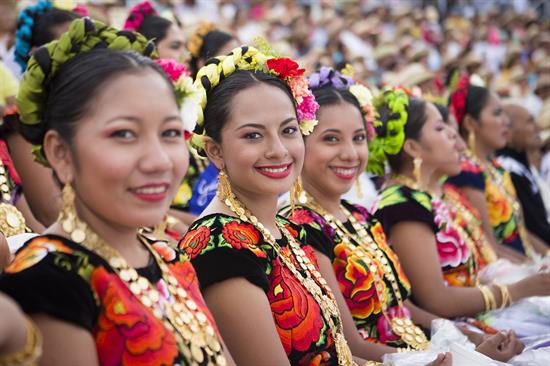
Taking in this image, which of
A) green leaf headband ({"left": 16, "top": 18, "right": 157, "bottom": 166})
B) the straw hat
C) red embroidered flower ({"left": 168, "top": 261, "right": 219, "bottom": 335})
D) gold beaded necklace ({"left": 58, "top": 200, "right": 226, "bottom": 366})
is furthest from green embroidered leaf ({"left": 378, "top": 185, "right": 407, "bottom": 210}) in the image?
the straw hat

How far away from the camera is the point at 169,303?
1.94 metres

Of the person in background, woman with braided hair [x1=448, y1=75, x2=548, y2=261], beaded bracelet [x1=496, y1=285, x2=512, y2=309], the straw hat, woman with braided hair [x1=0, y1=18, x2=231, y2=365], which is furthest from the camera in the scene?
the straw hat

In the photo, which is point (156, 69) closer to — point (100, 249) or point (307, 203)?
point (100, 249)

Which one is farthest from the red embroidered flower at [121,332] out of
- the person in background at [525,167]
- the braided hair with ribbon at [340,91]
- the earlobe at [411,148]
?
the person in background at [525,167]

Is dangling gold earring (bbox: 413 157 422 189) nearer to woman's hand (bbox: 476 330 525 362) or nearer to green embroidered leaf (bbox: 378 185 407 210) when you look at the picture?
green embroidered leaf (bbox: 378 185 407 210)

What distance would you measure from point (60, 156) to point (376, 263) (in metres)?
1.74

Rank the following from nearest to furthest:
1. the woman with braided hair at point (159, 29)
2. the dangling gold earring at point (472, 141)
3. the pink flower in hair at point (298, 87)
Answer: the pink flower in hair at point (298, 87), the woman with braided hair at point (159, 29), the dangling gold earring at point (472, 141)

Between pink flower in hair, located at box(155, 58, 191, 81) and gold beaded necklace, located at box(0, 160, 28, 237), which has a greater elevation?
pink flower in hair, located at box(155, 58, 191, 81)

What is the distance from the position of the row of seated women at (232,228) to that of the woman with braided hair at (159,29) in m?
1.60

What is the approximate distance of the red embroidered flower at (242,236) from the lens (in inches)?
94.4

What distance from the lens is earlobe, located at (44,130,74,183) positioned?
1833 millimetres

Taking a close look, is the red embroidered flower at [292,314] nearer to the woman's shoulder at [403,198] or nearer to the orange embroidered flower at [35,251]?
the orange embroidered flower at [35,251]

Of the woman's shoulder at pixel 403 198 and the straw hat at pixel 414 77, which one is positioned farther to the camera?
the straw hat at pixel 414 77

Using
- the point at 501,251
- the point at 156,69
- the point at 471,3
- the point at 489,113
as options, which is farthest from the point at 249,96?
the point at 471,3
